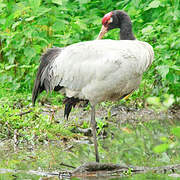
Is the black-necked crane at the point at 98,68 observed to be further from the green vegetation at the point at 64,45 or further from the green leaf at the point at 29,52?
the green leaf at the point at 29,52

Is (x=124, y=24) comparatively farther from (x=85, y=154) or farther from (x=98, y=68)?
(x=85, y=154)

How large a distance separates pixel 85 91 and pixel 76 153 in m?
0.71

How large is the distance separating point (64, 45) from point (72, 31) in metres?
0.29

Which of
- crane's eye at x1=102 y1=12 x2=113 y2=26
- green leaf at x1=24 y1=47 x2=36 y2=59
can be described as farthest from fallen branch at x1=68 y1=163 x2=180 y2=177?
green leaf at x1=24 y1=47 x2=36 y2=59

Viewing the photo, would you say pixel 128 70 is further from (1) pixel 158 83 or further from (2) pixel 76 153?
(1) pixel 158 83

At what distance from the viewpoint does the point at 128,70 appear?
4246 mm

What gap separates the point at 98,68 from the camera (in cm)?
433

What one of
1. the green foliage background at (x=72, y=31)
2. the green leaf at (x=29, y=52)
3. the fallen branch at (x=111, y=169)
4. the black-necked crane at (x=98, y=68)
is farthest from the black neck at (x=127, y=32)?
the green leaf at (x=29, y=52)

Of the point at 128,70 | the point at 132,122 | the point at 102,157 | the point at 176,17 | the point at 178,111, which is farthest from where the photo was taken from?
the point at 178,111

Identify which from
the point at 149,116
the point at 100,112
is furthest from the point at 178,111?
the point at 100,112

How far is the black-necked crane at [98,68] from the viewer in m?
4.27

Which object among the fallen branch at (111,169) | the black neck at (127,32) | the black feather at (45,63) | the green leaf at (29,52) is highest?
the black neck at (127,32)

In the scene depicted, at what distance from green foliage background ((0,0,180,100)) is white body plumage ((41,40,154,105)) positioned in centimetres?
150

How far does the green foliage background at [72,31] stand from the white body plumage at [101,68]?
1497 mm
